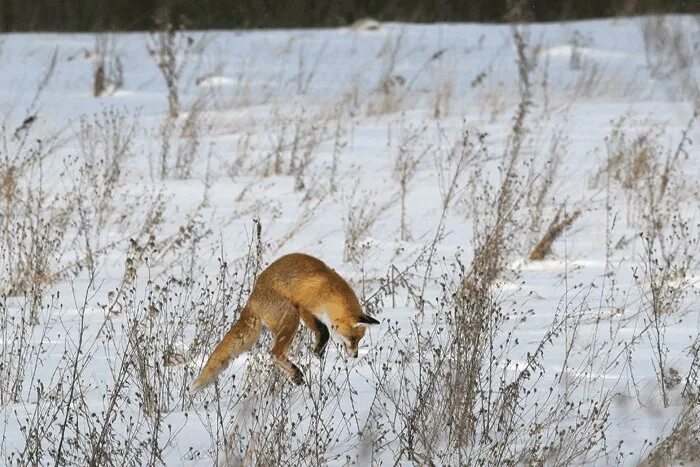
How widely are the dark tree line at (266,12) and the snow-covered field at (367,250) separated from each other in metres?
1.75

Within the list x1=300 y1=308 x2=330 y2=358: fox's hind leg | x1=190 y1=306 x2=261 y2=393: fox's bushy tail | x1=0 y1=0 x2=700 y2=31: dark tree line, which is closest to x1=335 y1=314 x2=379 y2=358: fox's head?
x1=300 y1=308 x2=330 y2=358: fox's hind leg

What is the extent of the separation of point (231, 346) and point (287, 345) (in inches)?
8.2

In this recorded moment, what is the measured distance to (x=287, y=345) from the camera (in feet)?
14.8

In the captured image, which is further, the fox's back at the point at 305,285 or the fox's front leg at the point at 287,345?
the fox's back at the point at 305,285

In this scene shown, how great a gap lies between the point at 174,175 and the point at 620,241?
3801 mm

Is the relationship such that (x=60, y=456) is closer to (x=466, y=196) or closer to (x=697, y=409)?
(x=697, y=409)

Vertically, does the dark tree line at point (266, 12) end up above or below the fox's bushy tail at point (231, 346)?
below

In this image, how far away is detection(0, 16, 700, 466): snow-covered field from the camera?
3902 millimetres

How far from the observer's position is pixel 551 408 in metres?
3.97

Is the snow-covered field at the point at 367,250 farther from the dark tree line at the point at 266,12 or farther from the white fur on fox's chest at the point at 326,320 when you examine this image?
the dark tree line at the point at 266,12

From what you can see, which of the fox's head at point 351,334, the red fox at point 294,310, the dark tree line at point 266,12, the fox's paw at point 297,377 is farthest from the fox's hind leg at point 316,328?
the dark tree line at point 266,12

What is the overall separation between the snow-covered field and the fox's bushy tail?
80 mm

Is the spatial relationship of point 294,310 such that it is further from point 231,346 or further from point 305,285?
point 231,346

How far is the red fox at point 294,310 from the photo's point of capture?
14.6ft
